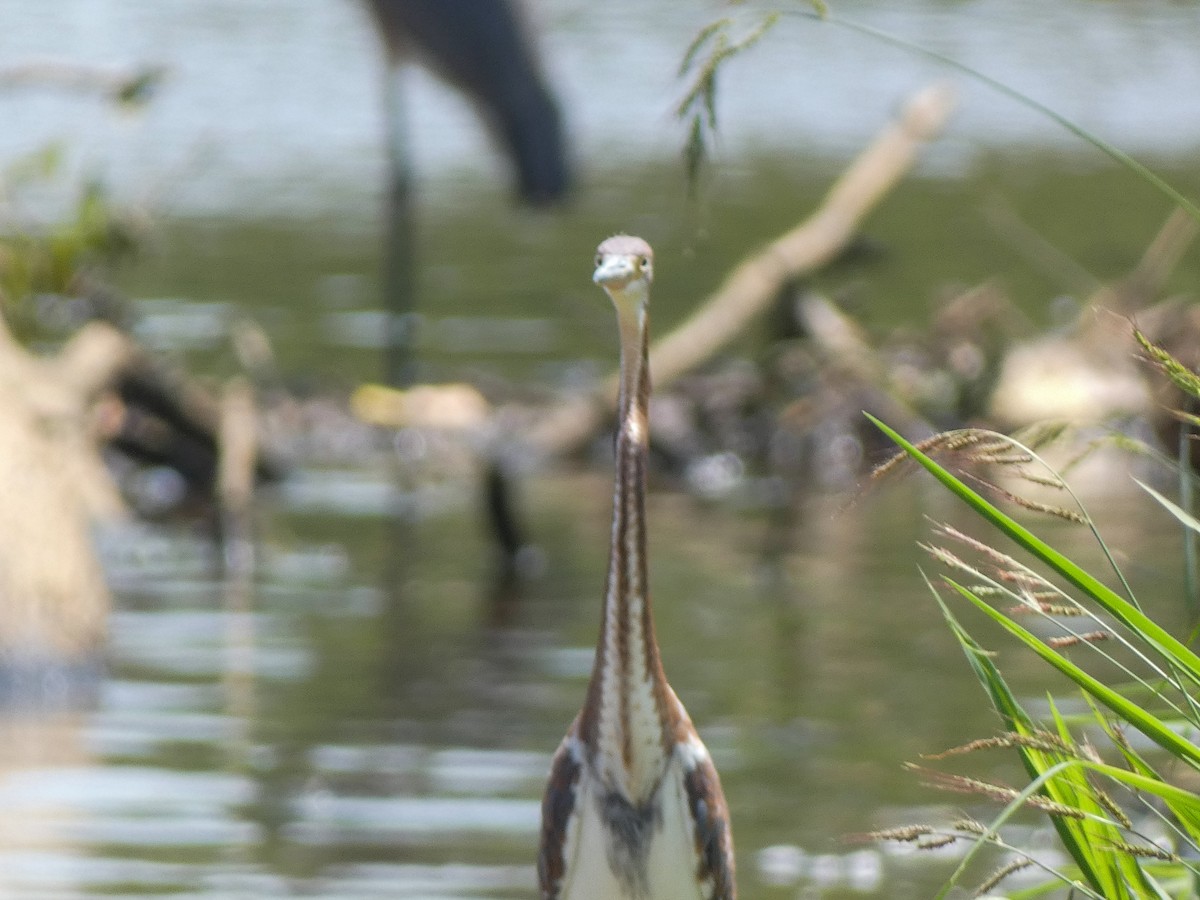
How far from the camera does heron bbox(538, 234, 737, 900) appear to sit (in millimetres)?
3756

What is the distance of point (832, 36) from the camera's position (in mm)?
37594

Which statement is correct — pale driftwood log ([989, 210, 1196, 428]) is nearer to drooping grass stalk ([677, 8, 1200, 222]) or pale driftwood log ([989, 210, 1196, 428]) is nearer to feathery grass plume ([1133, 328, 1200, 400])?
drooping grass stalk ([677, 8, 1200, 222])

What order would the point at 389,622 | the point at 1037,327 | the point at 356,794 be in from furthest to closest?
the point at 1037,327, the point at 389,622, the point at 356,794

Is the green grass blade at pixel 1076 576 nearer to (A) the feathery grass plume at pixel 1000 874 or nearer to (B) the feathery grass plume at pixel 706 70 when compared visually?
(A) the feathery grass plume at pixel 1000 874

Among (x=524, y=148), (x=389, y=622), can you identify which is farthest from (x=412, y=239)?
(x=389, y=622)

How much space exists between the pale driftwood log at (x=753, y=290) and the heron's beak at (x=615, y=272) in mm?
7502

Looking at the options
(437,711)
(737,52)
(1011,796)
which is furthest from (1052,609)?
(437,711)

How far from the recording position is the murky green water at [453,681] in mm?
5984

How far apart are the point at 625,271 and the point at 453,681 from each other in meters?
4.30

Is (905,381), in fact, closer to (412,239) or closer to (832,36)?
(412,239)

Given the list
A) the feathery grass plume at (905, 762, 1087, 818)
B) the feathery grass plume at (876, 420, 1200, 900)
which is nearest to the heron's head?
the feathery grass plume at (876, 420, 1200, 900)

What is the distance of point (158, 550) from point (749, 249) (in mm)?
9989

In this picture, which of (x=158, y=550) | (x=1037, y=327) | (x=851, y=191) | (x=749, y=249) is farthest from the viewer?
(x=749, y=249)

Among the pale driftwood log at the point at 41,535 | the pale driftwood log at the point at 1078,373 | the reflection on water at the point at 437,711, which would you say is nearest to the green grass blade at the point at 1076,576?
the reflection on water at the point at 437,711
